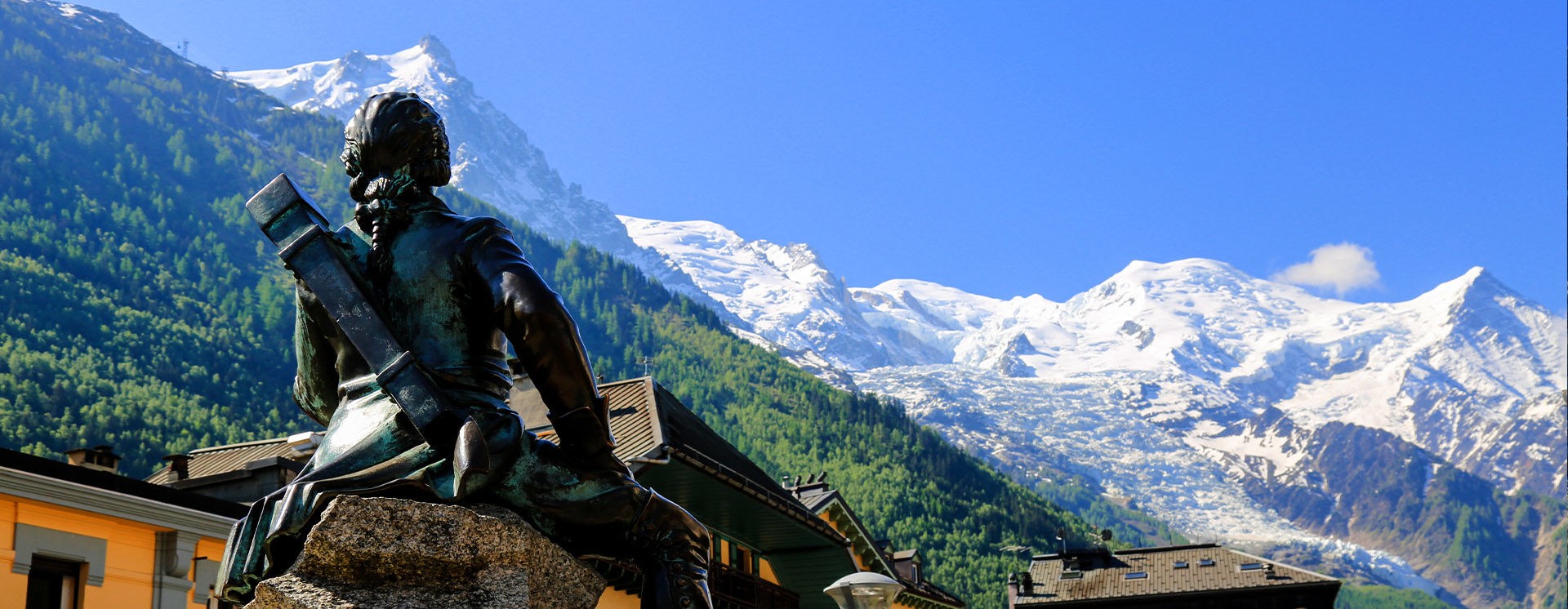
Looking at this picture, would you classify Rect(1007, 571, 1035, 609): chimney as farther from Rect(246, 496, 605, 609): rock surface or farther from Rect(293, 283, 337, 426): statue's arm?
Rect(246, 496, 605, 609): rock surface

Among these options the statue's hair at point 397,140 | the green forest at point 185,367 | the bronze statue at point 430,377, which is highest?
the green forest at point 185,367

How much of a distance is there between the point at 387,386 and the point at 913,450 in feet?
541

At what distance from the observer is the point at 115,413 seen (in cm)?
9662

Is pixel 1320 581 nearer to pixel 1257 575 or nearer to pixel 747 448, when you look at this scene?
pixel 1257 575

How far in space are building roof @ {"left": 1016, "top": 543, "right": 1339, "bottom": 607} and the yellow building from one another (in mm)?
49937

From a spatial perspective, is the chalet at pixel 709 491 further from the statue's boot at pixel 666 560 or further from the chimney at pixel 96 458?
the statue's boot at pixel 666 560

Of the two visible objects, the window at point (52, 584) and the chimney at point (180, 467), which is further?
the chimney at point (180, 467)

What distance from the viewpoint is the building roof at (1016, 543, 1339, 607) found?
69.7m

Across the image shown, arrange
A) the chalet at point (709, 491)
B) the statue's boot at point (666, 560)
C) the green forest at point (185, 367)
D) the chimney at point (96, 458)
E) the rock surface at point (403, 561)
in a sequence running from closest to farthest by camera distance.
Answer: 1. the rock surface at point (403, 561)
2. the statue's boot at point (666, 560)
3. the chimney at point (96, 458)
4. the chalet at point (709, 491)
5. the green forest at point (185, 367)

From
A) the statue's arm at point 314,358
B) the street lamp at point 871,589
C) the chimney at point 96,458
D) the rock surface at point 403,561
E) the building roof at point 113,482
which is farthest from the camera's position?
the chimney at point 96,458

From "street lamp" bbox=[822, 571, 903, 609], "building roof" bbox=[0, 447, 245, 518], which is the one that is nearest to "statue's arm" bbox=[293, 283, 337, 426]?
"street lamp" bbox=[822, 571, 903, 609]

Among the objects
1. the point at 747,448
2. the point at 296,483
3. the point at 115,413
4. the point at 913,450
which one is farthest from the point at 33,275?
the point at 296,483

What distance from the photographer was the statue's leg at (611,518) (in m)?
5.20

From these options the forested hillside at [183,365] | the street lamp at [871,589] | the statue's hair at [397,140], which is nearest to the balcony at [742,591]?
the street lamp at [871,589]
